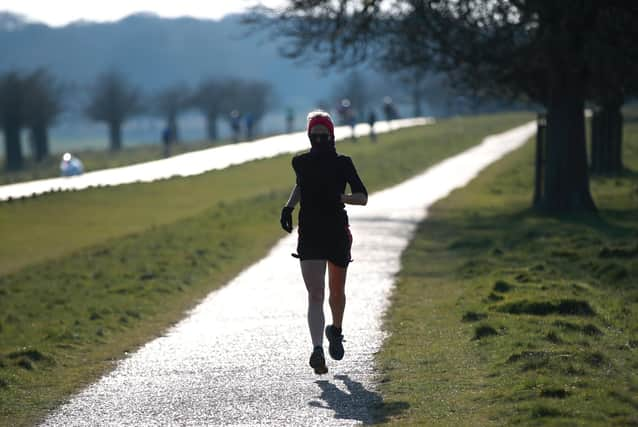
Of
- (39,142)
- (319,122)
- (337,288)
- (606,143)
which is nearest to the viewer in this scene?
(319,122)

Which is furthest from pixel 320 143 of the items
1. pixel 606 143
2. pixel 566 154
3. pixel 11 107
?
pixel 11 107

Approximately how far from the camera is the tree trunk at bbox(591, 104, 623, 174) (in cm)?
3372

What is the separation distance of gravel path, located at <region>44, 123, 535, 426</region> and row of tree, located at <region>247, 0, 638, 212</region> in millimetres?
5998

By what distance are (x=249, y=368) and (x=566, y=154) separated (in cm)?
1506

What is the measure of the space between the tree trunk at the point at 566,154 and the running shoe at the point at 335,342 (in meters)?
14.8

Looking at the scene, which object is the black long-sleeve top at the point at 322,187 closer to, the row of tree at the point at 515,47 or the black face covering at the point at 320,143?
the black face covering at the point at 320,143

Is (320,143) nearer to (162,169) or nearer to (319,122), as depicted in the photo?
(319,122)

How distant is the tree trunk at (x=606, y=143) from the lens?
33719 millimetres

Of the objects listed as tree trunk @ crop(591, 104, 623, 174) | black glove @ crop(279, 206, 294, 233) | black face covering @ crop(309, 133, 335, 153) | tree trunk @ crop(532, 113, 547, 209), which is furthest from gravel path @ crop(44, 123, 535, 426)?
tree trunk @ crop(591, 104, 623, 174)

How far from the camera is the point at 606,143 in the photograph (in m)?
35.1

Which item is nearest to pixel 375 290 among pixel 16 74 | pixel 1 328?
pixel 1 328

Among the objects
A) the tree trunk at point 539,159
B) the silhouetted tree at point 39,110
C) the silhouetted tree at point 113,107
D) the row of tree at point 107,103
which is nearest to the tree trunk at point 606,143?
the tree trunk at point 539,159

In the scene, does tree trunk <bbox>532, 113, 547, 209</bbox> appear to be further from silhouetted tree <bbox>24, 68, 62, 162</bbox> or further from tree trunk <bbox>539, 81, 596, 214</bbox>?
silhouetted tree <bbox>24, 68, 62, 162</bbox>

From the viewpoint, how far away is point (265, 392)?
862 cm
